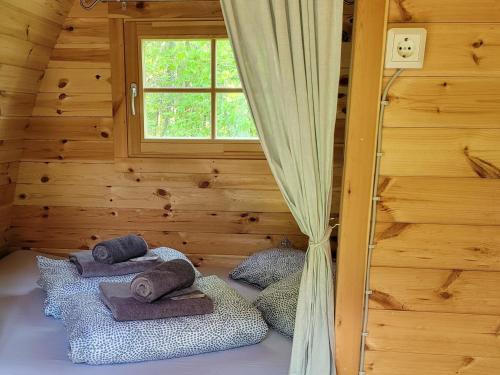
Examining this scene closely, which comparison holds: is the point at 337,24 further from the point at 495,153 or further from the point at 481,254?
the point at 481,254

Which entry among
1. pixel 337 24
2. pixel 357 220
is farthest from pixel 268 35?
pixel 357 220

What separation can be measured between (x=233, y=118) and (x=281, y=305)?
Answer: 4.04 feet

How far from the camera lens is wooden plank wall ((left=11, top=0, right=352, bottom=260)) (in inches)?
96.3

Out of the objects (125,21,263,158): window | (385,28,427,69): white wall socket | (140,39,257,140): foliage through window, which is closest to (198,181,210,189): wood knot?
(125,21,263,158): window

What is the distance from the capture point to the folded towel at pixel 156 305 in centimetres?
151

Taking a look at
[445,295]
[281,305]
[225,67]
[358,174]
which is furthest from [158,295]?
[225,67]

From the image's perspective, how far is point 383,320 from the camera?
127cm

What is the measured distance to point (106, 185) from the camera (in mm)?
2551

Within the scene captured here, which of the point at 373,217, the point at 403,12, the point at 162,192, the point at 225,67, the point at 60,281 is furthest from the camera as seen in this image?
the point at 162,192

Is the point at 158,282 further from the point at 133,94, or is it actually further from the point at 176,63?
the point at 176,63

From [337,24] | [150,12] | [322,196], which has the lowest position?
[322,196]

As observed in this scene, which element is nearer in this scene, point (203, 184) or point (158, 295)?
point (158, 295)

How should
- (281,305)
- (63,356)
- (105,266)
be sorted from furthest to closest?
(105,266) → (281,305) → (63,356)

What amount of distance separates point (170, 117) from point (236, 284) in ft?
3.59
